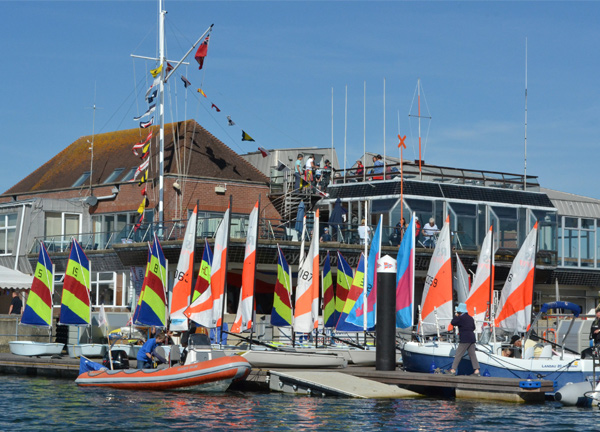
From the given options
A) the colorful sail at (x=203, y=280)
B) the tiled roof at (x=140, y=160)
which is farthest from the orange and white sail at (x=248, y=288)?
the tiled roof at (x=140, y=160)

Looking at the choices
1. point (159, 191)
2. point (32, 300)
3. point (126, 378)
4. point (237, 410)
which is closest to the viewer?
point (237, 410)

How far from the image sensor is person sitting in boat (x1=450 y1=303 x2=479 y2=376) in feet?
86.6

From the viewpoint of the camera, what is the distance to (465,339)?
26531mm

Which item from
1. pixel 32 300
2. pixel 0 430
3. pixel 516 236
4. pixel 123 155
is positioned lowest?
pixel 0 430

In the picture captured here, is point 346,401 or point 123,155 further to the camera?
point 123,155

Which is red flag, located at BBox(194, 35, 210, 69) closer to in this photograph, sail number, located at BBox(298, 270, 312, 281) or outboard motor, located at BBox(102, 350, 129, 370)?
sail number, located at BBox(298, 270, 312, 281)

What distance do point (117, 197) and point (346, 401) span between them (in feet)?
80.0

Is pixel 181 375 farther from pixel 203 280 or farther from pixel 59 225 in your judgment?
pixel 59 225

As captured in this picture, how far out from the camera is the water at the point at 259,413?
2167cm

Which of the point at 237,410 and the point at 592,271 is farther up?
the point at 592,271

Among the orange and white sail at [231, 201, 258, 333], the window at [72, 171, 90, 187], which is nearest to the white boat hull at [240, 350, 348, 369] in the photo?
the orange and white sail at [231, 201, 258, 333]

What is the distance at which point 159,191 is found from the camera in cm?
4462

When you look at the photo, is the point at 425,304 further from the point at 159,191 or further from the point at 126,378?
the point at 159,191

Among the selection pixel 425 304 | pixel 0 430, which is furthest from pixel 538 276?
pixel 0 430
